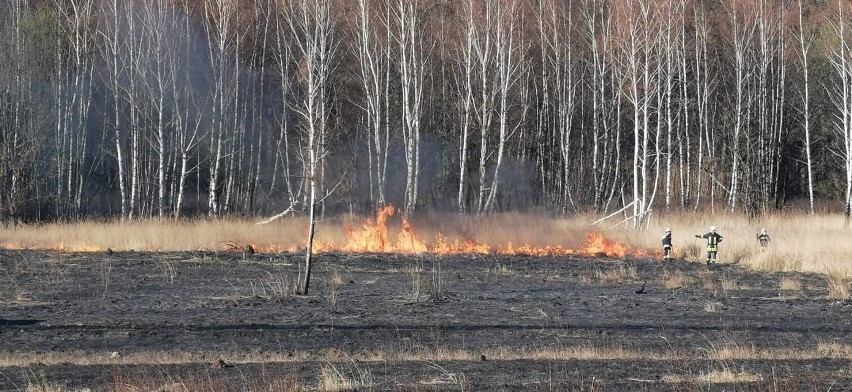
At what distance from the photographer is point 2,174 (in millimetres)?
39312

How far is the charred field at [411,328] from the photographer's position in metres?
11.8

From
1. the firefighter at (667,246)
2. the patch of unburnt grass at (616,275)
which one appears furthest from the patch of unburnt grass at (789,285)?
the firefighter at (667,246)

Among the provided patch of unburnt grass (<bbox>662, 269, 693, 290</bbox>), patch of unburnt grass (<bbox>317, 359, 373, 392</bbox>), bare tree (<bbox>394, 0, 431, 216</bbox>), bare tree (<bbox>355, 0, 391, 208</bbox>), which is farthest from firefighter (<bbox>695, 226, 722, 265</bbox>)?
patch of unburnt grass (<bbox>317, 359, 373, 392</bbox>)

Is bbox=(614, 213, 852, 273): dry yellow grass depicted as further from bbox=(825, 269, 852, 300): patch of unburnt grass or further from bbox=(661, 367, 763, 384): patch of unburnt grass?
bbox=(661, 367, 763, 384): patch of unburnt grass

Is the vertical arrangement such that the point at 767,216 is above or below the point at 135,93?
below

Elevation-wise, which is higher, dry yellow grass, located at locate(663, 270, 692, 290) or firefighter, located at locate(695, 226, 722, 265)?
firefighter, located at locate(695, 226, 722, 265)

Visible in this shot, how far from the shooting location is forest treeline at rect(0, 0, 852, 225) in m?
41.1

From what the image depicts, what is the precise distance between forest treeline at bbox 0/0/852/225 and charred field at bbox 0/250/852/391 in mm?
13978

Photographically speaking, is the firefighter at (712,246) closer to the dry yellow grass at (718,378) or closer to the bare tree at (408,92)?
the bare tree at (408,92)

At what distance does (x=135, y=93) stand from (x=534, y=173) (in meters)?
18.3

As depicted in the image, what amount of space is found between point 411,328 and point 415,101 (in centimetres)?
2462

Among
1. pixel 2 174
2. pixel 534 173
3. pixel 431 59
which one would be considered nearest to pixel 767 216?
pixel 534 173

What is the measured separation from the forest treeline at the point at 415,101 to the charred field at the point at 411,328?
14.0 meters

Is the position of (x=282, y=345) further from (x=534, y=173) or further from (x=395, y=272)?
(x=534, y=173)
